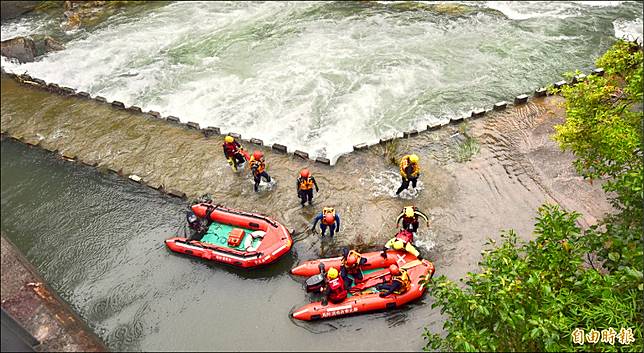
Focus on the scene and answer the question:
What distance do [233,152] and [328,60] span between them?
865cm

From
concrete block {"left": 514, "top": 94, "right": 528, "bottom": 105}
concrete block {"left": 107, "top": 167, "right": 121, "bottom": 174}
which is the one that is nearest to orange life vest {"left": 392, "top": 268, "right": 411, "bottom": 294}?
concrete block {"left": 514, "top": 94, "right": 528, "bottom": 105}

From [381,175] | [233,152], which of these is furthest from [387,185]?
[233,152]

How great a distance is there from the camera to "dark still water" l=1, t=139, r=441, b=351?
30.3 ft

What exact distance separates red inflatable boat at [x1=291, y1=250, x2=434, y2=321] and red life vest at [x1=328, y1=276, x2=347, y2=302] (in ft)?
0.42

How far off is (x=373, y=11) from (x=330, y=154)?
13.3 meters

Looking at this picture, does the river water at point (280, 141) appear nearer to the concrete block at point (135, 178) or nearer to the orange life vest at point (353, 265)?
the concrete block at point (135, 178)

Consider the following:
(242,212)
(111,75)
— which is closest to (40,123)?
(111,75)

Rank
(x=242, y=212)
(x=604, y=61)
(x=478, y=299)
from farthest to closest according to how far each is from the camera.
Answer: (x=242, y=212), (x=604, y=61), (x=478, y=299)

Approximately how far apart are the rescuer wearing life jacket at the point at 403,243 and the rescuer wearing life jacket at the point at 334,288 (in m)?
1.40

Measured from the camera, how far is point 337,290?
923 cm

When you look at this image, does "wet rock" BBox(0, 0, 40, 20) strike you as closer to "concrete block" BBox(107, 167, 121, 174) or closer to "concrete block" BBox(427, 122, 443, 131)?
"concrete block" BBox(107, 167, 121, 174)

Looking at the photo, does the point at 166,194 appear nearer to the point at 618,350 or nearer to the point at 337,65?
the point at 337,65

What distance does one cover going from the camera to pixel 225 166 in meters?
13.6

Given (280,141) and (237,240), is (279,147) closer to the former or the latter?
(280,141)
